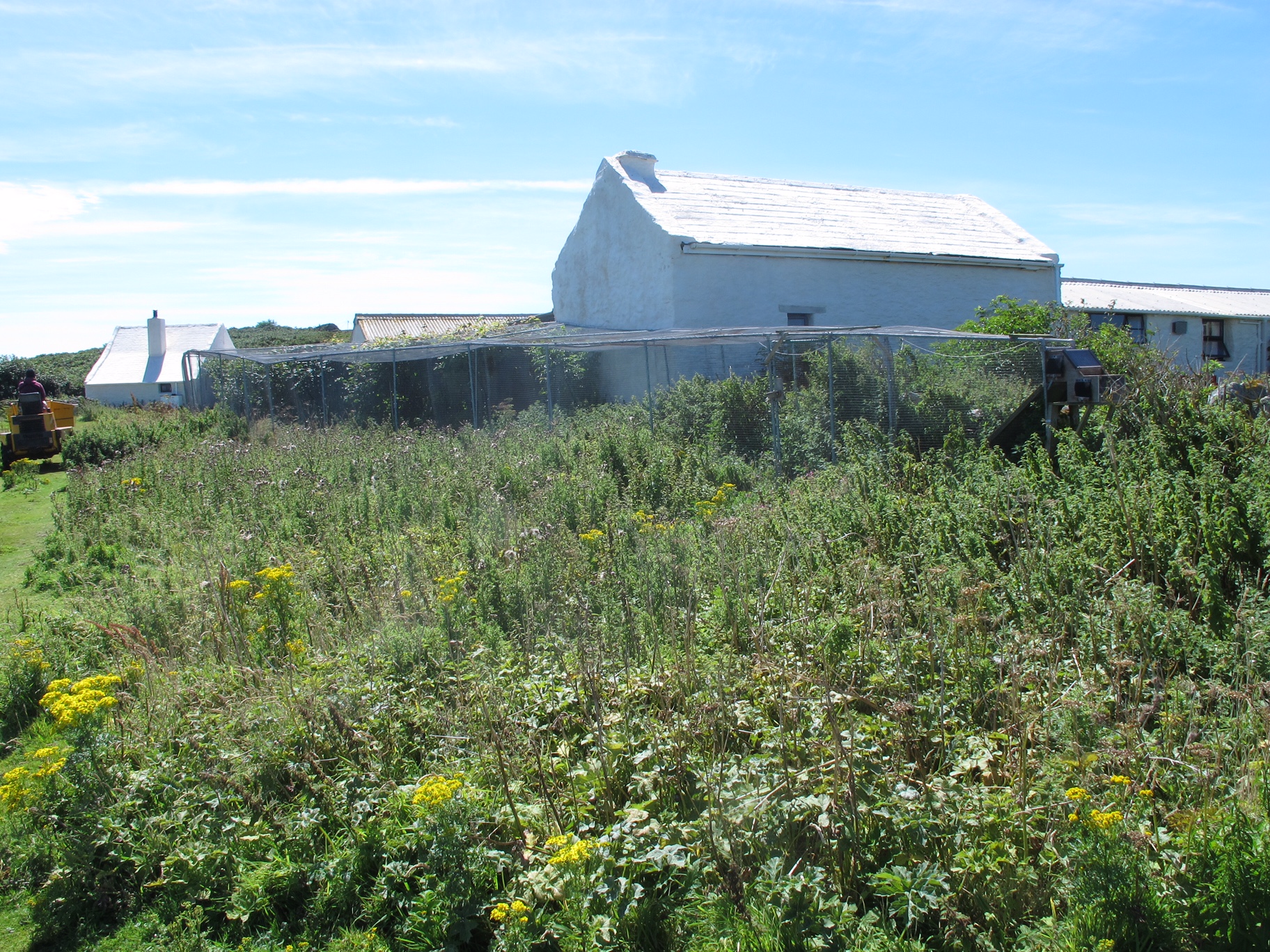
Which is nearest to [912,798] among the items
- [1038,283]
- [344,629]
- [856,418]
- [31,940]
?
[31,940]

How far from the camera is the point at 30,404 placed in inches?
705

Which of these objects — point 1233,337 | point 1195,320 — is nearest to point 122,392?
point 1195,320

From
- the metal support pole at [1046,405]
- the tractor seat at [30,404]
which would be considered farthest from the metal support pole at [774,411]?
the tractor seat at [30,404]

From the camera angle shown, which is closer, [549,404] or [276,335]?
[549,404]

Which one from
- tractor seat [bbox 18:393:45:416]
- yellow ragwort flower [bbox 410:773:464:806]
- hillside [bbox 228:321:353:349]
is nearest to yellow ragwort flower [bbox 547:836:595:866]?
yellow ragwort flower [bbox 410:773:464:806]

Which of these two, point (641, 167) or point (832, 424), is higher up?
point (641, 167)

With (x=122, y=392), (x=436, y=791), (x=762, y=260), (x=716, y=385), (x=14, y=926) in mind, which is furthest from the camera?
(x=122, y=392)

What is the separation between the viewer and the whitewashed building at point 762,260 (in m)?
19.8

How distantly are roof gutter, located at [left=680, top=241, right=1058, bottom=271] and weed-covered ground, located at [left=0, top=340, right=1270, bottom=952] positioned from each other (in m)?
13.0

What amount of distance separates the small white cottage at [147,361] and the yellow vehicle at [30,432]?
1001 inches

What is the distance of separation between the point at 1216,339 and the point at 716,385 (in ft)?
94.3

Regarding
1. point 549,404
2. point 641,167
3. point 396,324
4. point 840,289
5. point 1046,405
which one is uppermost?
point 641,167

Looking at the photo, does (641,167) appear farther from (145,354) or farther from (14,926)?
(145,354)

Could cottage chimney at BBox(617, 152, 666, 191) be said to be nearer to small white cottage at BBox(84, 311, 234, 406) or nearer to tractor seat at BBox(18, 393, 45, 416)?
tractor seat at BBox(18, 393, 45, 416)
